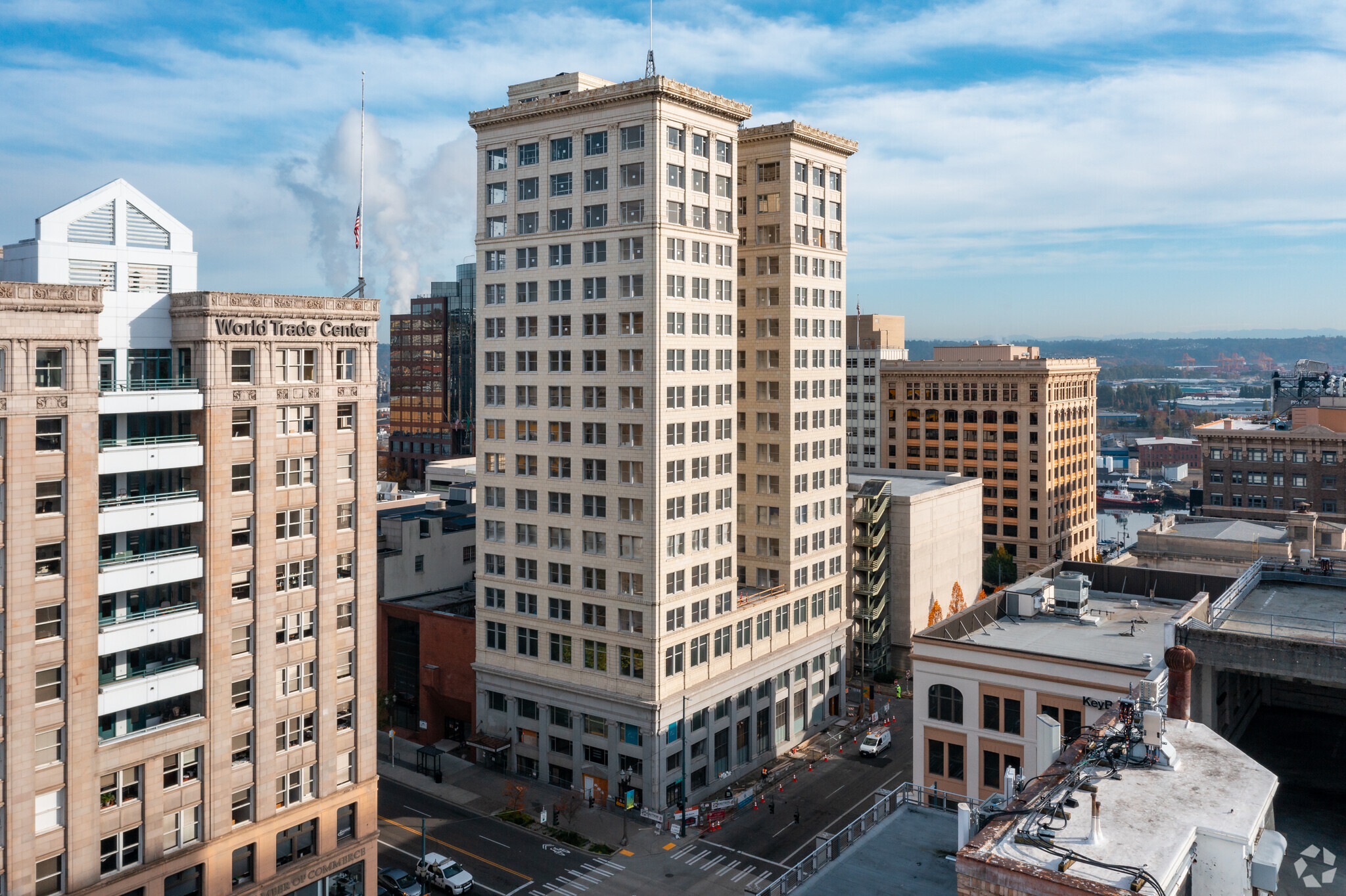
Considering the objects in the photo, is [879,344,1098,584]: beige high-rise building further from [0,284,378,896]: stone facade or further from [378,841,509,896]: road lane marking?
[0,284,378,896]: stone facade

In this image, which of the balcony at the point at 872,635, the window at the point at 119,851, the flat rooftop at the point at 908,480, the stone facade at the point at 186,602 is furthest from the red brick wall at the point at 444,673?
the flat rooftop at the point at 908,480

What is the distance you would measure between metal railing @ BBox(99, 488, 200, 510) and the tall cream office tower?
35.2 metres

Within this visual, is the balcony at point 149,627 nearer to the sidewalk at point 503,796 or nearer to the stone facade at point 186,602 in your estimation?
the stone facade at point 186,602

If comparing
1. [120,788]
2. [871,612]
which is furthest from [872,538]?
[120,788]

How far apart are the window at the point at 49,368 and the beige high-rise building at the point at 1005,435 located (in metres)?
139

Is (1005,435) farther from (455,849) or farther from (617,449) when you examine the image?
(455,849)

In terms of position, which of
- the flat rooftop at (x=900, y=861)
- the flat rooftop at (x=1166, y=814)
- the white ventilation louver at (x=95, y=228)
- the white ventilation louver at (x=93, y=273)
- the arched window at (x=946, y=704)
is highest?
the white ventilation louver at (x=95, y=228)

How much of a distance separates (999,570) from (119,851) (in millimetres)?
133184

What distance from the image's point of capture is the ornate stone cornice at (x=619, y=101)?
279ft

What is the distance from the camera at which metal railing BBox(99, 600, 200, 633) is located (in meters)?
57.1

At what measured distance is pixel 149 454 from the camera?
58.0m

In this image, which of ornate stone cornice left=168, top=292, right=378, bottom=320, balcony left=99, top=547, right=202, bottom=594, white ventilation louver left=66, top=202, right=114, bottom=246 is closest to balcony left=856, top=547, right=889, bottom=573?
ornate stone cornice left=168, top=292, right=378, bottom=320

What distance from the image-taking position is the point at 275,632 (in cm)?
6425

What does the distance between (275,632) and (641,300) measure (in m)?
38.9
